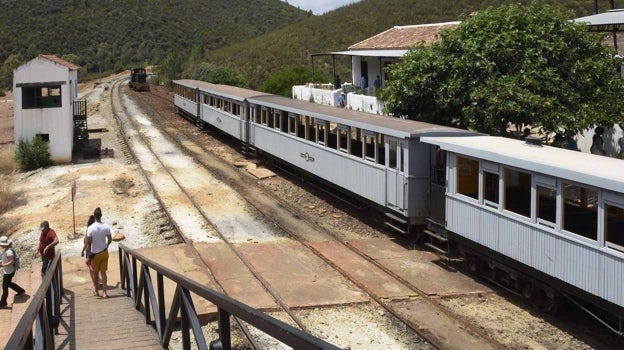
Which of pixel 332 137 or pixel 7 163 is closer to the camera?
pixel 332 137

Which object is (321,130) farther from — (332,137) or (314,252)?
(314,252)

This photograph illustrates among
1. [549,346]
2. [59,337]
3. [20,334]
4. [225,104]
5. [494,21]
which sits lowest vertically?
[549,346]

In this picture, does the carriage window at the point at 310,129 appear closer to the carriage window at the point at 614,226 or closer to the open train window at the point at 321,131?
the open train window at the point at 321,131

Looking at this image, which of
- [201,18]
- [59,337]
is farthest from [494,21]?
[201,18]

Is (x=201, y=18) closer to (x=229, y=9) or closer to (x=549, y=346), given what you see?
(x=229, y=9)

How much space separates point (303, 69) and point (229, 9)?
108m

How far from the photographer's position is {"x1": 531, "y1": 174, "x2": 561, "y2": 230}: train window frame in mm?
9922

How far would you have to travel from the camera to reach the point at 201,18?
134625 millimetres

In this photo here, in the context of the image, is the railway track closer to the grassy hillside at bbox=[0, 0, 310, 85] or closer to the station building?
the station building

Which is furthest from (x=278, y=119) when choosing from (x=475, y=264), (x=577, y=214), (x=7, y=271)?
(x=577, y=214)

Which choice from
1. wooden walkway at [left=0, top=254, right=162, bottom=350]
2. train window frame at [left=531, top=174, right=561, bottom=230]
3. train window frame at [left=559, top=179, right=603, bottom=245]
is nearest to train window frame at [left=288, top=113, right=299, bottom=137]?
wooden walkway at [left=0, top=254, right=162, bottom=350]

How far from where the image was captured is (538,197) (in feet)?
34.0

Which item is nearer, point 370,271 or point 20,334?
point 20,334

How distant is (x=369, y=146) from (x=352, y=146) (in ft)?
3.38
